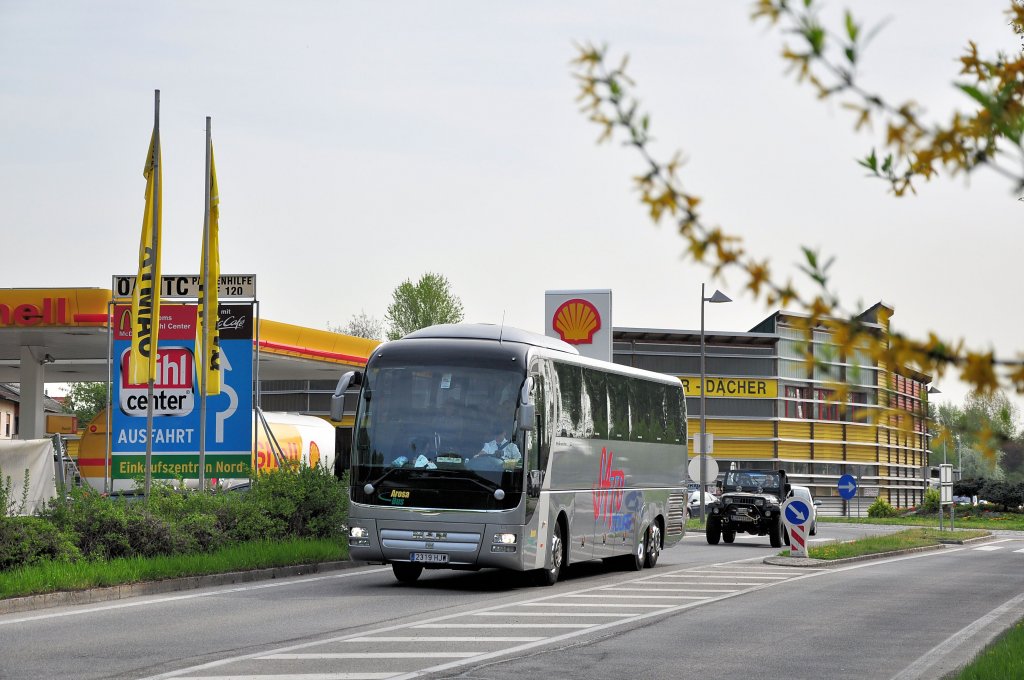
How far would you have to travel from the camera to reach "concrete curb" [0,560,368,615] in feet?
52.5

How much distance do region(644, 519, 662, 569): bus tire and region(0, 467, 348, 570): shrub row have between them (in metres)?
5.30

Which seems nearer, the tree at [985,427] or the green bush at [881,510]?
the tree at [985,427]

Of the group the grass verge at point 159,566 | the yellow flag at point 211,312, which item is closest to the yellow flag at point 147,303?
the yellow flag at point 211,312

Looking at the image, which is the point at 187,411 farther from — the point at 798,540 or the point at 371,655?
the point at 371,655

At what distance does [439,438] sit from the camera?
19.5 meters

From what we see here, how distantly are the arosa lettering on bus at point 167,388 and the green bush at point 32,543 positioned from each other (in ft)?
21.8

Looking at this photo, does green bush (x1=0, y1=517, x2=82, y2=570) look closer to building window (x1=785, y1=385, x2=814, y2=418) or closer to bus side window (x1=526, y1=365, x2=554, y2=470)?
bus side window (x1=526, y1=365, x2=554, y2=470)

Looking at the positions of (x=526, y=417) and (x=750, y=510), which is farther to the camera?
(x=750, y=510)

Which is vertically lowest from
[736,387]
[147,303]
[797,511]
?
[797,511]

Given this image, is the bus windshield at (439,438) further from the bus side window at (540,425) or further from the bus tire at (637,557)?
the bus tire at (637,557)

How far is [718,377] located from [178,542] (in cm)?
5993

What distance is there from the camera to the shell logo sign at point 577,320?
47.8 meters

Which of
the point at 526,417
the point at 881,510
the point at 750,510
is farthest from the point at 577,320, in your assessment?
the point at 526,417

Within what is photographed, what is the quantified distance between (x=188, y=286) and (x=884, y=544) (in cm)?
1684
